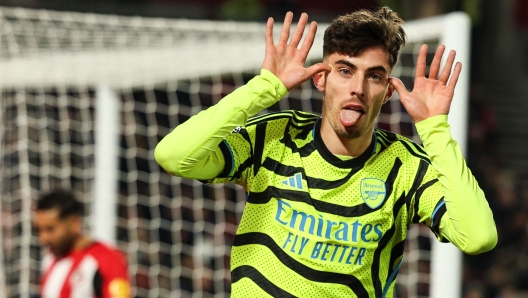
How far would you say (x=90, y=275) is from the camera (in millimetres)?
4938

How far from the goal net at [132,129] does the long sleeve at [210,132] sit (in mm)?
1813

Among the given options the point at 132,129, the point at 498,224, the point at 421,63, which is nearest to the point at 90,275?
the point at 132,129

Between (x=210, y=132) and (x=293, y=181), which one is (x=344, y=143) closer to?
(x=293, y=181)

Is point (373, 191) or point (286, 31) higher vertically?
point (286, 31)

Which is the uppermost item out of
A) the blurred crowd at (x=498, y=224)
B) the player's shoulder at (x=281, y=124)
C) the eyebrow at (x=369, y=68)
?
the eyebrow at (x=369, y=68)

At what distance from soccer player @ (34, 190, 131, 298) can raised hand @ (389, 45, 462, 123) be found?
2770mm

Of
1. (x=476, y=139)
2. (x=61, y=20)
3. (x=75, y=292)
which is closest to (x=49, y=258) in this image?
(x=75, y=292)

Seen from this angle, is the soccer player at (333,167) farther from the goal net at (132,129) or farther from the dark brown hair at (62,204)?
the dark brown hair at (62,204)

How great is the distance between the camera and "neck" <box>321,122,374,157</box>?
8.52ft

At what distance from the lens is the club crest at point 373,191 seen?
254 cm

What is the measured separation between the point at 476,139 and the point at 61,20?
232 inches

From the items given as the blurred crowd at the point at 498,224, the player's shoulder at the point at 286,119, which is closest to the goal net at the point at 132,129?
the blurred crowd at the point at 498,224

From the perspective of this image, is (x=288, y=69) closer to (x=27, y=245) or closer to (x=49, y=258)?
(x=49, y=258)

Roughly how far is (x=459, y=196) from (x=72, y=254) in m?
3.19
